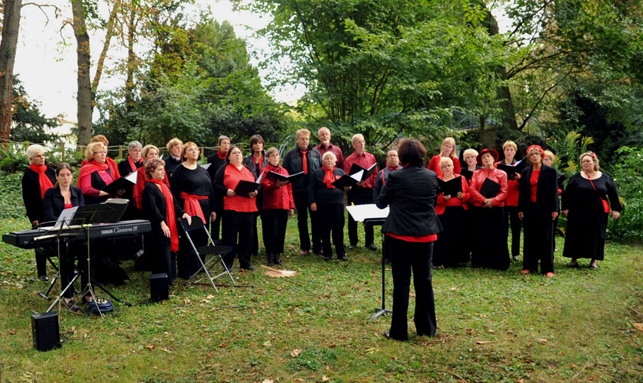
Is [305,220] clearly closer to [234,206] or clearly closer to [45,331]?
[234,206]

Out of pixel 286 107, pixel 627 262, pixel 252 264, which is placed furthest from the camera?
pixel 286 107

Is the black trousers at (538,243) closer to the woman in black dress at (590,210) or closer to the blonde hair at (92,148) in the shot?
the woman in black dress at (590,210)

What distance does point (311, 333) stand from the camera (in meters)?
5.47

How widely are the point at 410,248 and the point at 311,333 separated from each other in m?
1.41

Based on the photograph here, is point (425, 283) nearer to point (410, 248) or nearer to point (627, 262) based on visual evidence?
point (410, 248)

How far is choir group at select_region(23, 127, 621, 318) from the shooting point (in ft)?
24.9

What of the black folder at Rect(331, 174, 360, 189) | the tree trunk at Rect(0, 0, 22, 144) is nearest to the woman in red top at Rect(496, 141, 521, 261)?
the black folder at Rect(331, 174, 360, 189)

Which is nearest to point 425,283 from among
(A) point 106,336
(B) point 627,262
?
(A) point 106,336

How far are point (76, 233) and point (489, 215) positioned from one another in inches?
251

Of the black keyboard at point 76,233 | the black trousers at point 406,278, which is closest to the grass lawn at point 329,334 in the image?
the black trousers at point 406,278

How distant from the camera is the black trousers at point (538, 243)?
8242 millimetres

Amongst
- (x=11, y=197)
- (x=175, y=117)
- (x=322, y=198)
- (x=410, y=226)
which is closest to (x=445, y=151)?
(x=322, y=198)

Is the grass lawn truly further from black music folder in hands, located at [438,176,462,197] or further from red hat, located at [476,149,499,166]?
red hat, located at [476,149,499,166]

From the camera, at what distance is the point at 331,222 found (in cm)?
921
